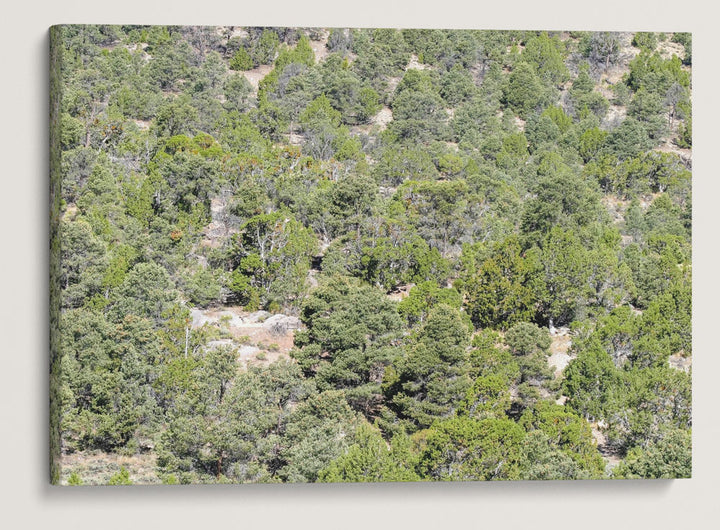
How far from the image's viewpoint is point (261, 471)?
11.5 meters

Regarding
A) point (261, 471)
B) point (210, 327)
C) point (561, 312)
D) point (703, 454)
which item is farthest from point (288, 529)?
point (703, 454)

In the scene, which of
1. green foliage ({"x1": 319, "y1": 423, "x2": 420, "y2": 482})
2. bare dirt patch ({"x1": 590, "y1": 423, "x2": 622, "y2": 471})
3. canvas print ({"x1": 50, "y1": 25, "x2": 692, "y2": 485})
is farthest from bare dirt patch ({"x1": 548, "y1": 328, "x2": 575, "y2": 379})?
green foliage ({"x1": 319, "y1": 423, "x2": 420, "y2": 482})

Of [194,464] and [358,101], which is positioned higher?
[358,101]

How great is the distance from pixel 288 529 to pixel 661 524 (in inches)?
152

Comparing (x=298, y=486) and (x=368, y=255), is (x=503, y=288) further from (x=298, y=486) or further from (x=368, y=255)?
(x=298, y=486)

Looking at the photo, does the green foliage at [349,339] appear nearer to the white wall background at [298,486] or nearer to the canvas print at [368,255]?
the canvas print at [368,255]

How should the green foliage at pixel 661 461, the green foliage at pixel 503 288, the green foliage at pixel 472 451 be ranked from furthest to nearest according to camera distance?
the green foliage at pixel 503 288, the green foliage at pixel 661 461, the green foliage at pixel 472 451

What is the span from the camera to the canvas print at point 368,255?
37.6 ft

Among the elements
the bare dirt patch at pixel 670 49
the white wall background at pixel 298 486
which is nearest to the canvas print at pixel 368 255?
the bare dirt patch at pixel 670 49

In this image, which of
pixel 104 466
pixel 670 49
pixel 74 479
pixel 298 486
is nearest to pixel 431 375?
pixel 298 486

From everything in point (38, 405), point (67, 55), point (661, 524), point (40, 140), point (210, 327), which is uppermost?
point (67, 55)

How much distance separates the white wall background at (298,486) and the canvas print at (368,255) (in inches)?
6.0

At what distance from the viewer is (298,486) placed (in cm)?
1149

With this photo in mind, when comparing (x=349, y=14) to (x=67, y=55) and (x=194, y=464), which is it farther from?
(x=194, y=464)
